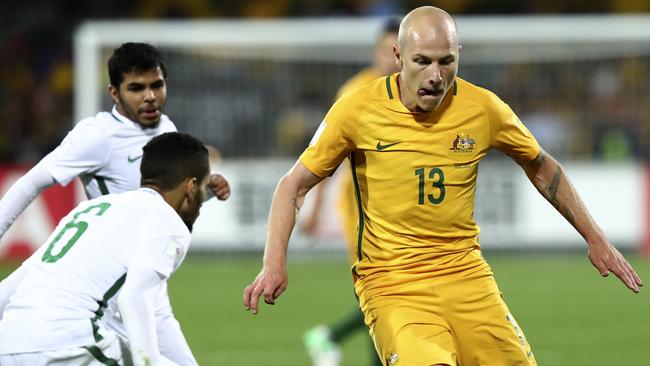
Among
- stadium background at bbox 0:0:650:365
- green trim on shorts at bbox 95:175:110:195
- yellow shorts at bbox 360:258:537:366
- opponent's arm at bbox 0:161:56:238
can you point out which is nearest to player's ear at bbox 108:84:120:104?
green trim on shorts at bbox 95:175:110:195

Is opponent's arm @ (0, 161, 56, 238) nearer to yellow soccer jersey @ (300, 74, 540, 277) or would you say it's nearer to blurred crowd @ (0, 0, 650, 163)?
yellow soccer jersey @ (300, 74, 540, 277)

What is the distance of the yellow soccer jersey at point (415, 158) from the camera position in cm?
548

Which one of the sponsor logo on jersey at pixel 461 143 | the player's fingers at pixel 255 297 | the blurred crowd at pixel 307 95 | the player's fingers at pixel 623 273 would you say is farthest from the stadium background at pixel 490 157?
the player's fingers at pixel 255 297

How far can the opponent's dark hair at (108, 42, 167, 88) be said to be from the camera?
631cm

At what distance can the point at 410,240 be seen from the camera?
217 inches

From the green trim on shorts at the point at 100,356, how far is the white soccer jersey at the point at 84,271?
2cm

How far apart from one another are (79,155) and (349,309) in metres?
6.77

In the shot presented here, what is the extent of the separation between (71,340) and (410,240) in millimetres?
1503

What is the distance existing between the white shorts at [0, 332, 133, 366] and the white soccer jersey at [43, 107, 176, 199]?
126 cm

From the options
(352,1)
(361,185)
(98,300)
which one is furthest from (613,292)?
(98,300)

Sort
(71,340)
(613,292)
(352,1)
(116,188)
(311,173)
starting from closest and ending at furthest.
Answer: (71,340) < (311,173) < (116,188) < (613,292) < (352,1)

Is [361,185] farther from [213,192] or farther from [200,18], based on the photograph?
[200,18]

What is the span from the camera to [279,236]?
212 inches

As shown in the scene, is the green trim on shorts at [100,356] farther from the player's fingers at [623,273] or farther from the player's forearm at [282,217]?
the player's fingers at [623,273]
